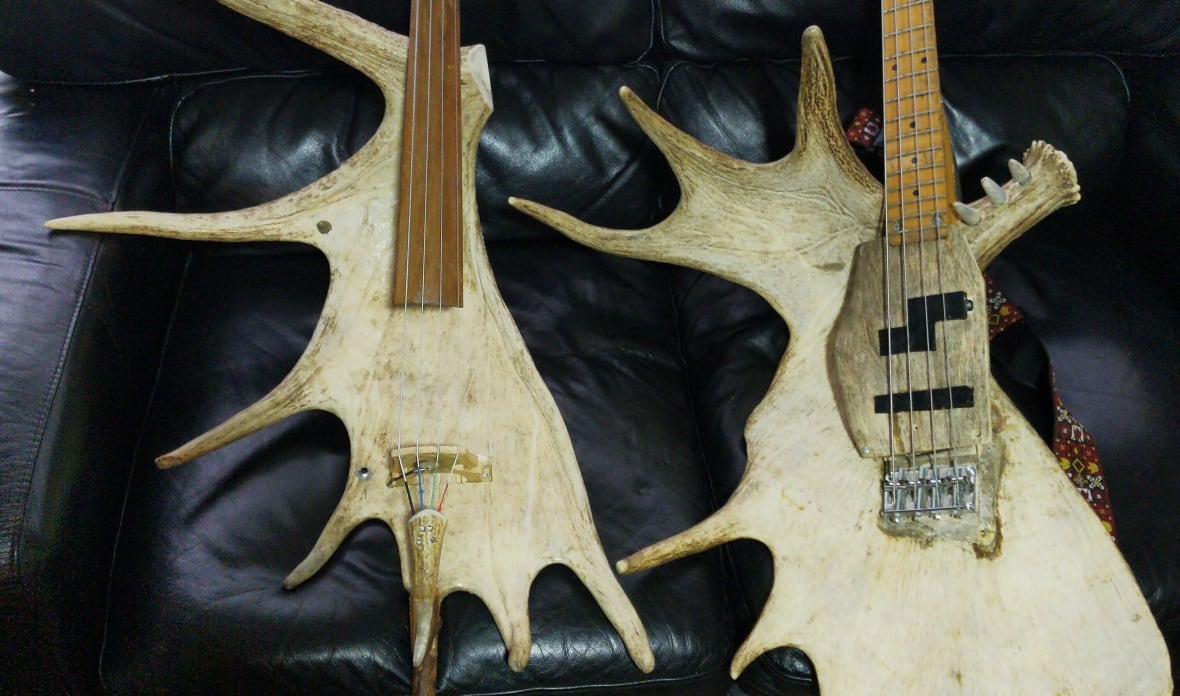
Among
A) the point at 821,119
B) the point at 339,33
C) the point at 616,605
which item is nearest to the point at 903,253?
the point at 821,119

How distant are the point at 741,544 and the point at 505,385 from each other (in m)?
0.37

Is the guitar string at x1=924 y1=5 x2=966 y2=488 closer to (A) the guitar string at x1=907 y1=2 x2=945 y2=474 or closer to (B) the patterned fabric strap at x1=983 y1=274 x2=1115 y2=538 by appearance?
(A) the guitar string at x1=907 y1=2 x2=945 y2=474

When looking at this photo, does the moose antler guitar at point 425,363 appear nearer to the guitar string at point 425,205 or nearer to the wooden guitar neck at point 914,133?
the guitar string at point 425,205

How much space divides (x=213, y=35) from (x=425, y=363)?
0.63 meters

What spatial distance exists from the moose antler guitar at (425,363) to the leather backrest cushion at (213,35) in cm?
19

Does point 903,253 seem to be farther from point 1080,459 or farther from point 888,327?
point 1080,459

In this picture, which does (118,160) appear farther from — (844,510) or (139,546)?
(844,510)

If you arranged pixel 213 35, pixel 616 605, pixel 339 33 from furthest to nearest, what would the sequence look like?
pixel 213 35 → pixel 339 33 → pixel 616 605

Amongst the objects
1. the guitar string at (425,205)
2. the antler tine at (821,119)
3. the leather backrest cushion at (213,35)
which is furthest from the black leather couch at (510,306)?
the antler tine at (821,119)

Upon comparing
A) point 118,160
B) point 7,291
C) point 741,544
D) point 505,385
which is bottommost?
point 741,544

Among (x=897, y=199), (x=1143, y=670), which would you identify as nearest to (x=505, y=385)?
(x=897, y=199)

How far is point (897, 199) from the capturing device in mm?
1181

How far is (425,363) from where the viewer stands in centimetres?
116

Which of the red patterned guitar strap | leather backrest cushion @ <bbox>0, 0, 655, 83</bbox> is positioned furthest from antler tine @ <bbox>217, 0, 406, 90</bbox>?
the red patterned guitar strap
